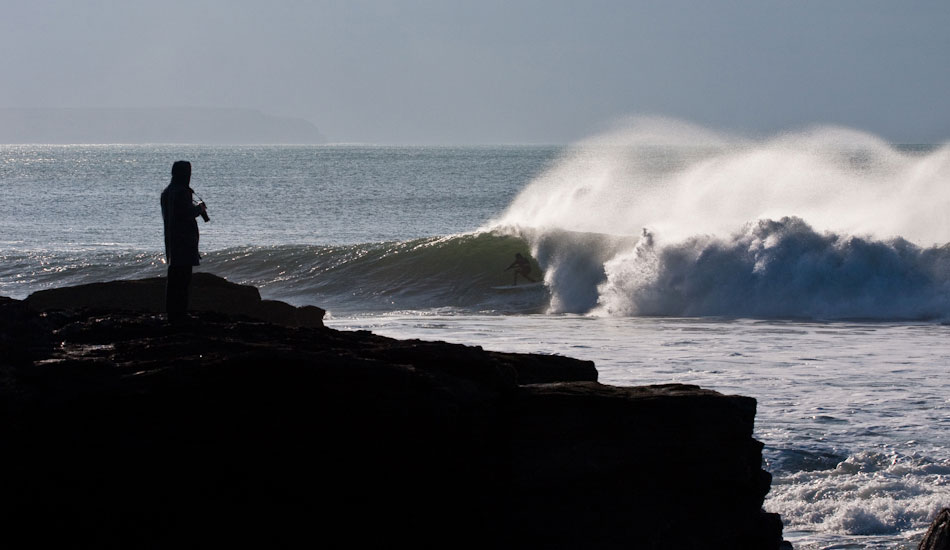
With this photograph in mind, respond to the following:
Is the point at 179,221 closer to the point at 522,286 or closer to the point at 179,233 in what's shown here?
the point at 179,233

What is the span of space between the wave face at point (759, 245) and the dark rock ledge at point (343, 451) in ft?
44.2

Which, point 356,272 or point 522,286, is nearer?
point 522,286

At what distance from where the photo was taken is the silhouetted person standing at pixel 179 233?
7066 millimetres

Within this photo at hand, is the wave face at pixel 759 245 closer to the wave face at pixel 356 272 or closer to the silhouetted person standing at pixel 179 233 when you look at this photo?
the wave face at pixel 356 272

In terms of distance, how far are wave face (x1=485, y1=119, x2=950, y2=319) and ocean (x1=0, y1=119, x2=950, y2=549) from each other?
0.17ft

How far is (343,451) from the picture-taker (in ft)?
17.7

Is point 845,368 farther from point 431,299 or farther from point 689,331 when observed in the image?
point 431,299

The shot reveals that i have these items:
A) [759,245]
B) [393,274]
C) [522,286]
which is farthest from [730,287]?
[393,274]

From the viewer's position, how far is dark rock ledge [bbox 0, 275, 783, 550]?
17.0ft

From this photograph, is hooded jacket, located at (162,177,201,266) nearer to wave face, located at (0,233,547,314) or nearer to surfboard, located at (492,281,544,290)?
wave face, located at (0,233,547,314)

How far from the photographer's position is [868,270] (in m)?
20.2

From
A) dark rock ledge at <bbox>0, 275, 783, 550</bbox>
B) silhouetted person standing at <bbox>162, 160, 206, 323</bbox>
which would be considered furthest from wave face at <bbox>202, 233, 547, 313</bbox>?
dark rock ledge at <bbox>0, 275, 783, 550</bbox>

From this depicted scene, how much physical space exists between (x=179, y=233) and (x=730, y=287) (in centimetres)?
1437

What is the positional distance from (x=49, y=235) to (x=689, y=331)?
26.6 metres
